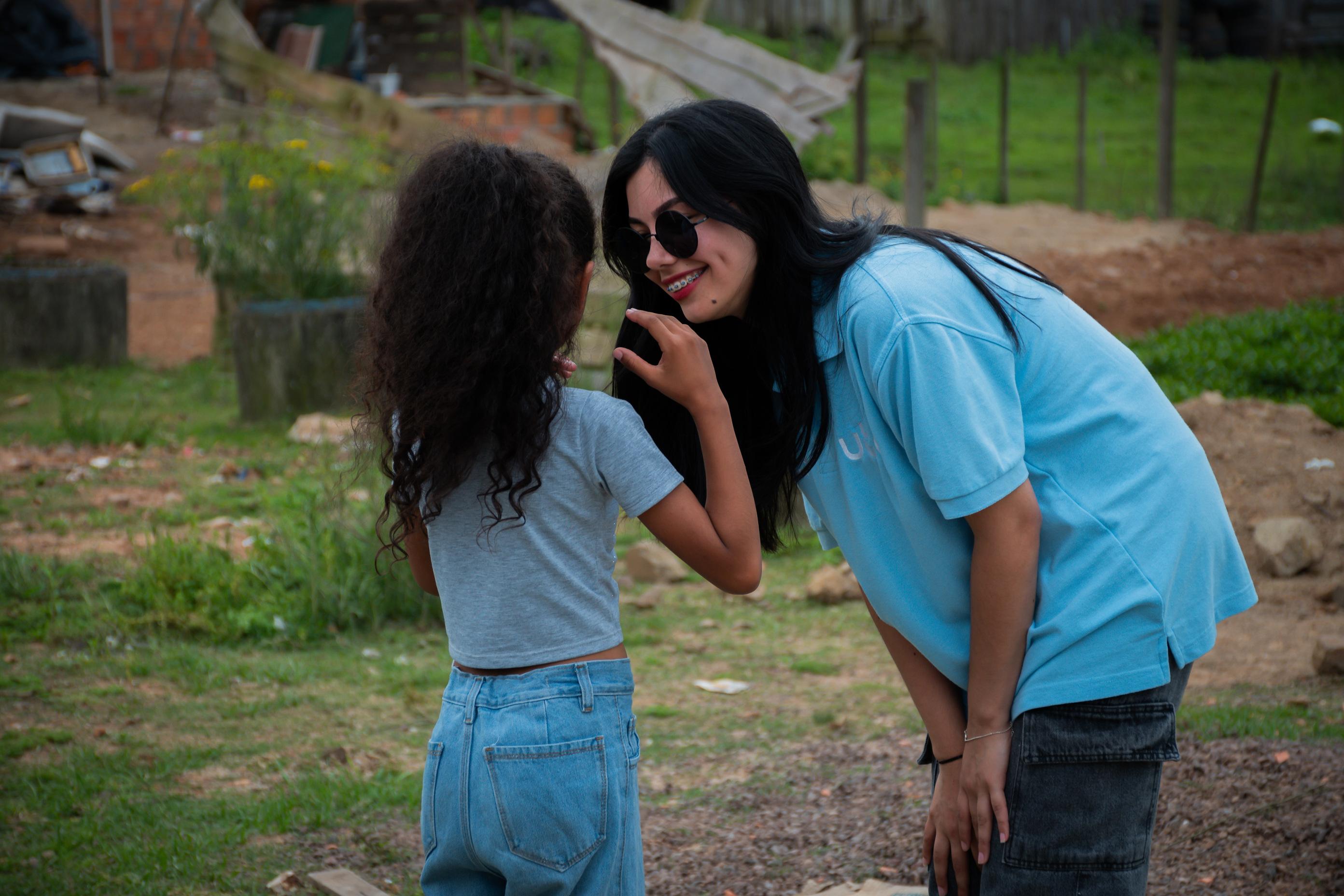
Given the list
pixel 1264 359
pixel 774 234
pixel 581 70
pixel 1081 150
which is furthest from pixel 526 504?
pixel 581 70

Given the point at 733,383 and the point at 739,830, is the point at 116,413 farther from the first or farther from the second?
the point at 733,383

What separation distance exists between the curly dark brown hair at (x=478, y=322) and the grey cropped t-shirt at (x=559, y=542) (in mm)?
29

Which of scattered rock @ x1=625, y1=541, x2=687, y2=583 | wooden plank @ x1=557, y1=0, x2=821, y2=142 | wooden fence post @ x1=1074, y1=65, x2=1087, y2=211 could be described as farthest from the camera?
wooden fence post @ x1=1074, y1=65, x2=1087, y2=211

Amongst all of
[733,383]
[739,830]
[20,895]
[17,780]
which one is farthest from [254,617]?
[733,383]

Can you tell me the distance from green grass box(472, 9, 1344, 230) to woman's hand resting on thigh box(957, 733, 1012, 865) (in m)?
8.12

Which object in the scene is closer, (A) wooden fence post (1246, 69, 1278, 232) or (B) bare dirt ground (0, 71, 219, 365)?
(B) bare dirt ground (0, 71, 219, 365)

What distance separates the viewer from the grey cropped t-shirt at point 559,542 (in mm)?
1704

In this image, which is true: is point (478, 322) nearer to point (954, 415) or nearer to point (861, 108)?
point (954, 415)

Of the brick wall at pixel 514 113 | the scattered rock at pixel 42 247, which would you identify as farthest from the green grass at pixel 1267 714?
the scattered rock at pixel 42 247

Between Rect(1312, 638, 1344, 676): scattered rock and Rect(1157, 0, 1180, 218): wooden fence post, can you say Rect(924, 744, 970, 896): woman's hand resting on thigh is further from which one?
Rect(1157, 0, 1180, 218): wooden fence post

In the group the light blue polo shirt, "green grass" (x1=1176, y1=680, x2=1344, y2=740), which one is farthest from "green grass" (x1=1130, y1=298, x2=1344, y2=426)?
the light blue polo shirt

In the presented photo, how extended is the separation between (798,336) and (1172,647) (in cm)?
64

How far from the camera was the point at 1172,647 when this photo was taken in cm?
158

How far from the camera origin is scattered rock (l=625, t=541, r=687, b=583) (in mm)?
5363
